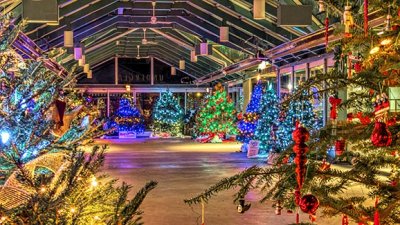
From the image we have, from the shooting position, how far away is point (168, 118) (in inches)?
1144

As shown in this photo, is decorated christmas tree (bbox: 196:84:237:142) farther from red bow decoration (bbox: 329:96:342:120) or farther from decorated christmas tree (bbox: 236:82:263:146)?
red bow decoration (bbox: 329:96:342:120)

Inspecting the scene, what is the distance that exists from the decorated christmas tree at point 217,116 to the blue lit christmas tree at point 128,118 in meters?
6.47

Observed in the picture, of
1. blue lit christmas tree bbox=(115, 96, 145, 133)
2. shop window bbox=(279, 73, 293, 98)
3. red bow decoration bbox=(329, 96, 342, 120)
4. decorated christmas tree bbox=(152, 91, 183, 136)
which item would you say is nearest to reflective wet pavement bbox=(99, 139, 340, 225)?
shop window bbox=(279, 73, 293, 98)

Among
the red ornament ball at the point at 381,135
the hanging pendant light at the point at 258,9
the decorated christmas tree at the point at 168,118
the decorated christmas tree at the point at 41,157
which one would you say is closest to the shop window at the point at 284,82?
the hanging pendant light at the point at 258,9

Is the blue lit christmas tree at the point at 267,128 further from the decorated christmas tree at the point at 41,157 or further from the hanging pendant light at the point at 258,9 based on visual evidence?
the decorated christmas tree at the point at 41,157

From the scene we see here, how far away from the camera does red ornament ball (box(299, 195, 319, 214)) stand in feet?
6.51

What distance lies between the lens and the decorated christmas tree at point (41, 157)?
2080 mm

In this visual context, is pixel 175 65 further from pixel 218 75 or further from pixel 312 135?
pixel 312 135

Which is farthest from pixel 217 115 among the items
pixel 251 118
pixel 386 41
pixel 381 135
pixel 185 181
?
pixel 381 135

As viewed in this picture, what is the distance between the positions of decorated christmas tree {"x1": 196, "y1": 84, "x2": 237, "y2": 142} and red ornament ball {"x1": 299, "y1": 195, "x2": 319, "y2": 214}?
2142 cm

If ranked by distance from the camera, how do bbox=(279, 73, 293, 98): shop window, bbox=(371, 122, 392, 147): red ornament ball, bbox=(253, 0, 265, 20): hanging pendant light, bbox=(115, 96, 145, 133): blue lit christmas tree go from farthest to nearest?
bbox=(115, 96, 145, 133): blue lit christmas tree < bbox=(279, 73, 293, 98): shop window < bbox=(253, 0, 265, 20): hanging pendant light < bbox=(371, 122, 392, 147): red ornament ball

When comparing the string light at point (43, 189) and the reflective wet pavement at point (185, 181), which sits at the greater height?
the string light at point (43, 189)

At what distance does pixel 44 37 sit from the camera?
16.4 m

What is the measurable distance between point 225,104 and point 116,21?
648 centimetres
